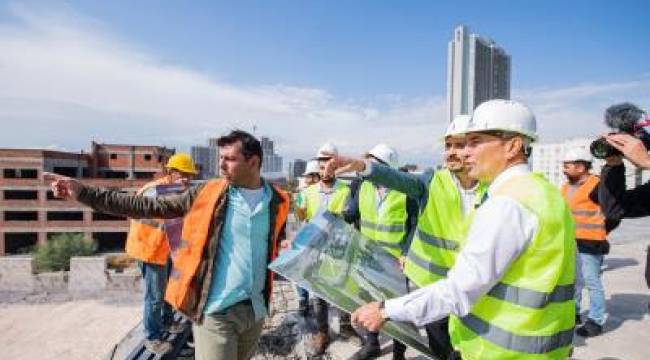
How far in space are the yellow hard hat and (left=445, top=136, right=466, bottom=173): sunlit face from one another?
10.4 ft

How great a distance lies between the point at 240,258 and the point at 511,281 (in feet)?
6.03

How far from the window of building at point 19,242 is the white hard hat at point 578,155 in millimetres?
53137

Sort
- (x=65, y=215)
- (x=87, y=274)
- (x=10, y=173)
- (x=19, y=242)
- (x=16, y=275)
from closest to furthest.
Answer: (x=87, y=274) → (x=16, y=275) → (x=10, y=173) → (x=19, y=242) → (x=65, y=215)

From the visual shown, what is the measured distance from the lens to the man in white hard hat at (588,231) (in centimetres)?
491

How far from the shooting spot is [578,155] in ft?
17.1

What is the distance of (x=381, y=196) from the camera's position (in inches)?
171

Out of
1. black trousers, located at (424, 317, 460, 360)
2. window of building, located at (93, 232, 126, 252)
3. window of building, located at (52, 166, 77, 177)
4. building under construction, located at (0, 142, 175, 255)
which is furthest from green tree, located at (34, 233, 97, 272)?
black trousers, located at (424, 317, 460, 360)

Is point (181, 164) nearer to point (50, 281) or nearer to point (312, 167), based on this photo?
point (312, 167)

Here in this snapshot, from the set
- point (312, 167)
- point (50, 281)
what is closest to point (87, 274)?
point (50, 281)

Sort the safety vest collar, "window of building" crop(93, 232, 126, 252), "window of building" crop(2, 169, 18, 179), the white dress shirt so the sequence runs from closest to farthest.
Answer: the white dress shirt
the safety vest collar
"window of building" crop(2, 169, 18, 179)
"window of building" crop(93, 232, 126, 252)

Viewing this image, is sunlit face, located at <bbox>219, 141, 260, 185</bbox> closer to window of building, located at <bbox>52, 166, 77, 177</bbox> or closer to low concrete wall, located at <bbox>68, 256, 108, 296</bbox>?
low concrete wall, located at <bbox>68, 256, 108, 296</bbox>

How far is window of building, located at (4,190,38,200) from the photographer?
4572 centimetres

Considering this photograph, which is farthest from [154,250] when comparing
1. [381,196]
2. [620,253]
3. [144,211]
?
[620,253]

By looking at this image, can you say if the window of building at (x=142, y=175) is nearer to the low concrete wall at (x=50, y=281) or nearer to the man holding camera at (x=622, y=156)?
the low concrete wall at (x=50, y=281)
